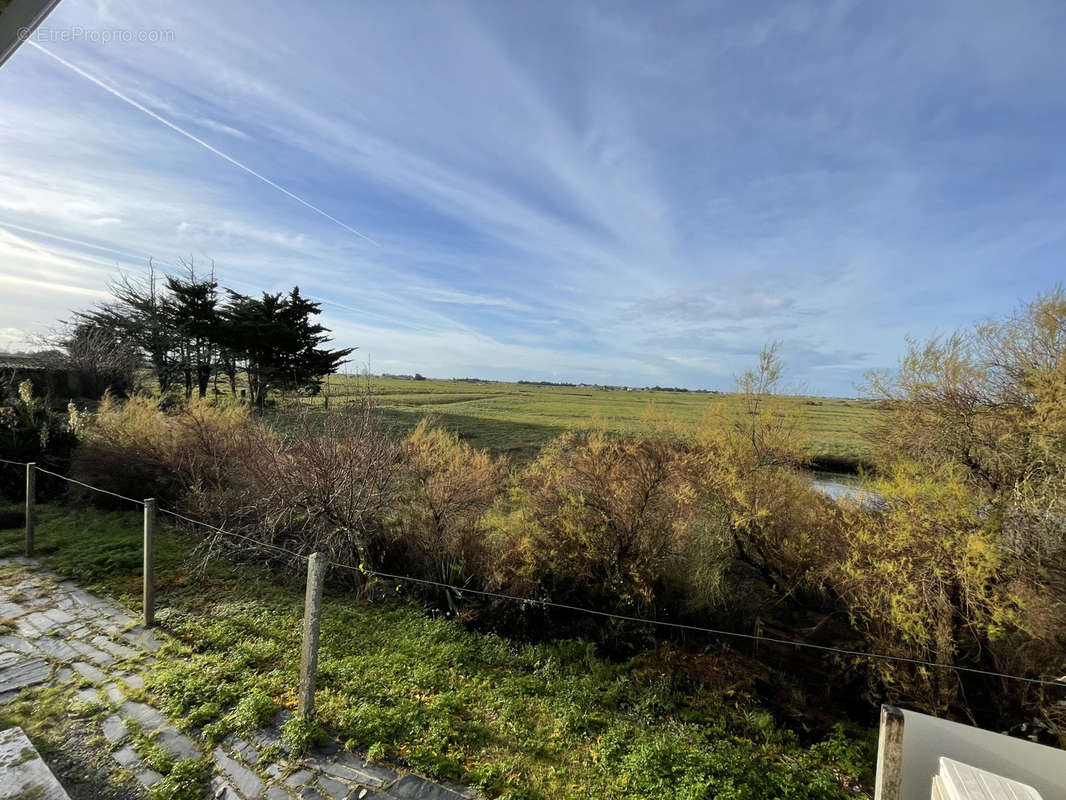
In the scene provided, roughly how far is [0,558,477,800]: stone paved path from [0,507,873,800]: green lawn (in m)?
0.15

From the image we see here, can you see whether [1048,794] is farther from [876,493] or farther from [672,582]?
[672,582]

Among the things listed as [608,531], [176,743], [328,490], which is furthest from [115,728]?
[608,531]

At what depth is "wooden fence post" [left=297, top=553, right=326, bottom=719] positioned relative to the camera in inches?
140

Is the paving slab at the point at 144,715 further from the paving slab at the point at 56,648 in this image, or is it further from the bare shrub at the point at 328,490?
the bare shrub at the point at 328,490

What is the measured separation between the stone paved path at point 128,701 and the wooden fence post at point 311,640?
26 centimetres

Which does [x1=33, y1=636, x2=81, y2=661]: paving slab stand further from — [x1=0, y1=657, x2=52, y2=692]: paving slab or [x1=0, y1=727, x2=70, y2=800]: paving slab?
[x1=0, y1=727, x2=70, y2=800]: paving slab

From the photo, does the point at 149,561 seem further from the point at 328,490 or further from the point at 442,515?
the point at 442,515

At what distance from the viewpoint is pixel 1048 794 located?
2441 mm

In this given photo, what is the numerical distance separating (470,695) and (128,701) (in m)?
2.82

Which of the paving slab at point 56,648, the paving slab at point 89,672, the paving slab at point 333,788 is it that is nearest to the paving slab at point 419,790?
the paving slab at point 333,788

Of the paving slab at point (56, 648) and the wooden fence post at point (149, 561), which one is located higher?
the wooden fence post at point (149, 561)

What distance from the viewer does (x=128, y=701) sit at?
362 centimetres

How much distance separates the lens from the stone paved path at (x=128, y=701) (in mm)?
2939

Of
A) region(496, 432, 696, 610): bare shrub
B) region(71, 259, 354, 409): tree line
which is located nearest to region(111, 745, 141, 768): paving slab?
region(496, 432, 696, 610): bare shrub
